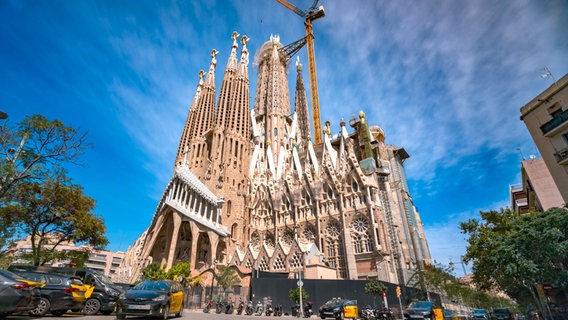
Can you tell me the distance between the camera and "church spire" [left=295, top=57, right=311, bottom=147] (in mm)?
61234

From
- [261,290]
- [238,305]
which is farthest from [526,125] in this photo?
[238,305]

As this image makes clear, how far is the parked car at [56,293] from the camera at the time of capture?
8.41 meters

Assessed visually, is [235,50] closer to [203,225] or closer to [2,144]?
[203,225]

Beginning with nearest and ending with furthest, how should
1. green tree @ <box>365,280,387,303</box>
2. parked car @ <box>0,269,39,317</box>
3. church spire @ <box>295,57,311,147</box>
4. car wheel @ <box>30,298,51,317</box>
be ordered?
parked car @ <box>0,269,39,317</box> → car wheel @ <box>30,298,51,317</box> → green tree @ <box>365,280,387,303</box> → church spire @ <box>295,57,311,147</box>

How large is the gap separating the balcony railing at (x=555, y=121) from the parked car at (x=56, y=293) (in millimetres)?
26083

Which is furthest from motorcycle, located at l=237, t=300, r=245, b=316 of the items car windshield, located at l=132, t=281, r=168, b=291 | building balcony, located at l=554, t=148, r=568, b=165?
building balcony, located at l=554, t=148, r=568, b=165

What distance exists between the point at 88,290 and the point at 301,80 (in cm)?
6831

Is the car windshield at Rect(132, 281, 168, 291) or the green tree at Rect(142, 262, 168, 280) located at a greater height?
the green tree at Rect(142, 262, 168, 280)

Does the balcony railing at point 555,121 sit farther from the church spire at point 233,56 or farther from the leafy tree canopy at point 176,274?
the church spire at point 233,56

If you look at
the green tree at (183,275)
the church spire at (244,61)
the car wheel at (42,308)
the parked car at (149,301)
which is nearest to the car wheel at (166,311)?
the parked car at (149,301)

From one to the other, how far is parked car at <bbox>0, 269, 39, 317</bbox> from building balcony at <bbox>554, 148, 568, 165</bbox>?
2553 cm

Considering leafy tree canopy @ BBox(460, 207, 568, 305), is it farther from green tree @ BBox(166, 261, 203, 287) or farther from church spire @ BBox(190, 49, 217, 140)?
church spire @ BBox(190, 49, 217, 140)

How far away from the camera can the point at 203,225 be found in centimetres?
3316

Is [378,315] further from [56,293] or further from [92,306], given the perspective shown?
[56,293]
